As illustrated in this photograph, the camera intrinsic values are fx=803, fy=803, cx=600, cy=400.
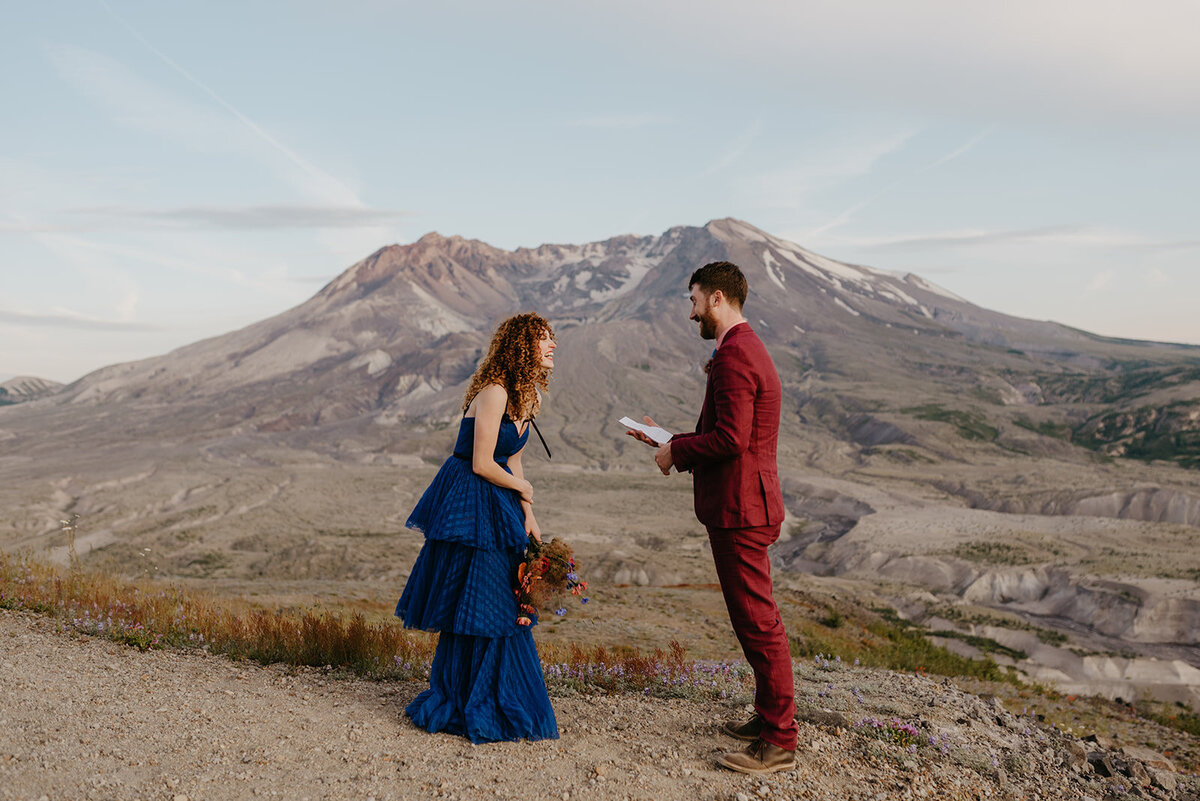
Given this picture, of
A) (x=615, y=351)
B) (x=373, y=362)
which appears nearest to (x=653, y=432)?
(x=615, y=351)

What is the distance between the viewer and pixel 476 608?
14.3 feet

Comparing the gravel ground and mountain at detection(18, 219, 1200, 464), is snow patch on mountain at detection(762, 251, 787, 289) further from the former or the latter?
the gravel ground

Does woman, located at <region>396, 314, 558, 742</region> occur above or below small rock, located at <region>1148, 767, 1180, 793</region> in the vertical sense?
above

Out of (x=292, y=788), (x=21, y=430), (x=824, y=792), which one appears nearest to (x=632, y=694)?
(x=824, y=792)

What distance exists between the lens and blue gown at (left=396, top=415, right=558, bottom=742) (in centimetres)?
436

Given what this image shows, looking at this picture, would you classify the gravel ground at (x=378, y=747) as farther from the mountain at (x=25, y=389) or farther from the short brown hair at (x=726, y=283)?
the mountain at (x=25, y=389)

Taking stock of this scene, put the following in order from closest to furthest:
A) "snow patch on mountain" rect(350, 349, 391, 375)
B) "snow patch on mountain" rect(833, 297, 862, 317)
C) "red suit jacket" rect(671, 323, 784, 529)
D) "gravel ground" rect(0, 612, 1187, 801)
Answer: "gravel ground" rect(0, 612, 1187, 801)
"red suit jacket" rect(671, 323, 784, 529)
"snow patch on mountain" rect(350, 349, 391, 375)
"snow patch on mountain" rect(833, 297, 862, 317)

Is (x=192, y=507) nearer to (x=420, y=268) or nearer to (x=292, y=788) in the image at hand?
(x=292, y=788)

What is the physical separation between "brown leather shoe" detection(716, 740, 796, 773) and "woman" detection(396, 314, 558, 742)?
102cm

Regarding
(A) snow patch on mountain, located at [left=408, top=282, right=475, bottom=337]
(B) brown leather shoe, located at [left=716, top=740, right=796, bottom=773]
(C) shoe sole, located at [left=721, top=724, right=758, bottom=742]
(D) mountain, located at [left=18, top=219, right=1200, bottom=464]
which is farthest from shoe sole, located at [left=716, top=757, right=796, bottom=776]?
(A) snow patch on mountain, located at [left=408, top=282, right=475, bottom=337]

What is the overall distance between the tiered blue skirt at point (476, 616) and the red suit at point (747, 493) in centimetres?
113

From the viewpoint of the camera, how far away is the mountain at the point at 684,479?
26078 mm

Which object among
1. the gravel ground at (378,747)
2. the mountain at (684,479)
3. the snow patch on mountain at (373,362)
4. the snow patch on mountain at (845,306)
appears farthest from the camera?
the snow patch on mountain at (845,306)

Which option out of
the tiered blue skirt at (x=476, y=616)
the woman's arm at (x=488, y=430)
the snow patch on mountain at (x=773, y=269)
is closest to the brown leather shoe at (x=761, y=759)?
the tiered blue skirt at (x=476, y=616)
